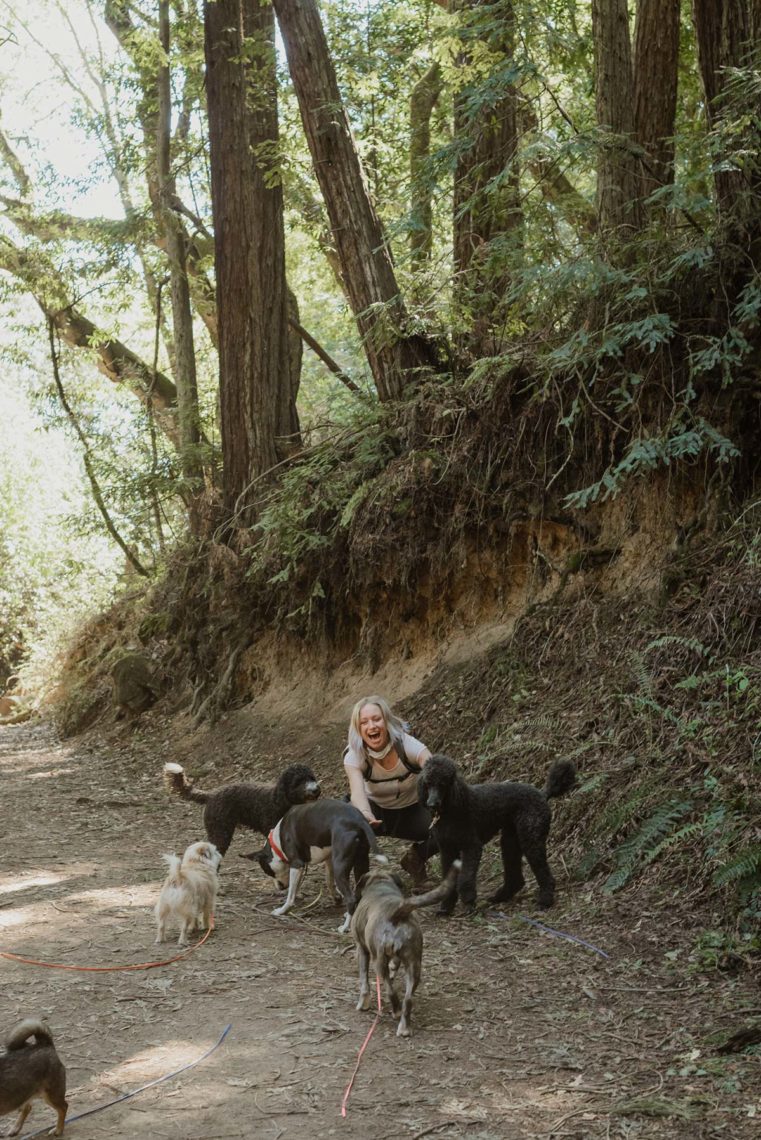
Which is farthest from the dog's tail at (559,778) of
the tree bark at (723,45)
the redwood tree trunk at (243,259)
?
the redwood tree trunk at (243,259)

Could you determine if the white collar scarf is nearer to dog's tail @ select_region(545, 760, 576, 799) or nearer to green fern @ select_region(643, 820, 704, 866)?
dog's tail @ select_region(545, 760, 576, 799)

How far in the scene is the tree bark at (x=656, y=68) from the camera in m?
10.4

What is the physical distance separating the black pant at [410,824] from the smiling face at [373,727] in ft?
1.81

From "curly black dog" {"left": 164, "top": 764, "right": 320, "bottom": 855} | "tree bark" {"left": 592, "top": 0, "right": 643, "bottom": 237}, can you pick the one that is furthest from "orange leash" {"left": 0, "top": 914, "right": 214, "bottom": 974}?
"tree bark" {"left": 592, "top": 0, "right": 643, "bottom": 237}

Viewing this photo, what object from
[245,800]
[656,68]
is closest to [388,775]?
[245,800]

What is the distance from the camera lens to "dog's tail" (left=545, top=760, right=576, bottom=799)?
654 centimetres

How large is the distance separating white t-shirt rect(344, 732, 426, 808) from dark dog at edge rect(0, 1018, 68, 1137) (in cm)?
343

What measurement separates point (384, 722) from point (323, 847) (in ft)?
2.90

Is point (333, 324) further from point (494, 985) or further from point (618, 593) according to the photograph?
point (494, 985)

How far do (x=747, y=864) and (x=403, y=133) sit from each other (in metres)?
13.1

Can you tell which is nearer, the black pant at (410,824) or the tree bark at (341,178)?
the black pant at (410,824)

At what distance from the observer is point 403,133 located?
15766 millimetres

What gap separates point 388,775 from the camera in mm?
7133

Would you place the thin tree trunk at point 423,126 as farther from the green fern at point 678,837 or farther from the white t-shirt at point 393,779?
the green fern at point 678,837
